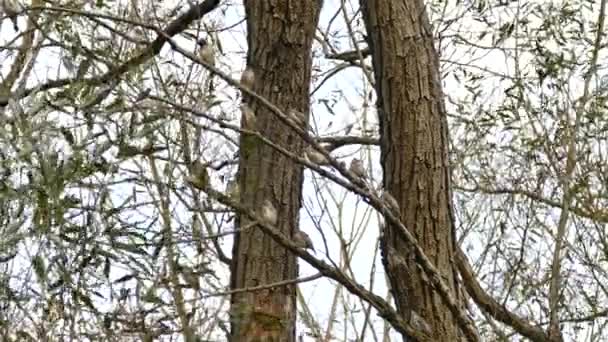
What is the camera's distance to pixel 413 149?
2852 millimetres

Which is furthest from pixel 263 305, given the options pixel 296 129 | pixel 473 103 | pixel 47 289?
pixel 473 103

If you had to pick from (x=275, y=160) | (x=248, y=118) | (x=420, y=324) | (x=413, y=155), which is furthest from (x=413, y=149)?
(x=275, y=160)

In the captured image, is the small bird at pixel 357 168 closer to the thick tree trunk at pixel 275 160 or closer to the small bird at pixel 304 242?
the small bird at pixel 304 242

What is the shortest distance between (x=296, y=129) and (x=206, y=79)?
113 cm

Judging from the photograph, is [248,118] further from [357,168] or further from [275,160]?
[275,160]

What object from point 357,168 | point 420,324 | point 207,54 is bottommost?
point 420,324

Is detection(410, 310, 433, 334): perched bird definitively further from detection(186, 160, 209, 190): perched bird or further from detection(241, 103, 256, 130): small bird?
detection(186, 160, 209, 190): perched bird

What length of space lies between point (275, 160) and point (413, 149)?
3.10ft

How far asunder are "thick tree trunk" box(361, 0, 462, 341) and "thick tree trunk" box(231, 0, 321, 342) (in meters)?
0.65

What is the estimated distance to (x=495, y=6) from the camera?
4.90 meters

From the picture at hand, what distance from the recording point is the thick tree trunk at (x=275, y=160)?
352 cm

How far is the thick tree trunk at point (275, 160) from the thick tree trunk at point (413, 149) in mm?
649

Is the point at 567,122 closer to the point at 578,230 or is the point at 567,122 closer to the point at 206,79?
the point at 578,230

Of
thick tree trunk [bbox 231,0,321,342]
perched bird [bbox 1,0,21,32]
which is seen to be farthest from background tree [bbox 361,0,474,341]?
perched bird [bbox 1,0,21,32]
